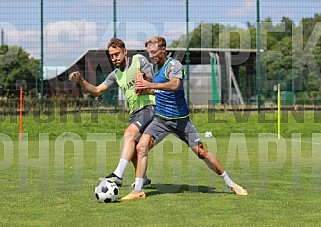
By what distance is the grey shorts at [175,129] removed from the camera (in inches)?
340

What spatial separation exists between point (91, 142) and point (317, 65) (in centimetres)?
1637

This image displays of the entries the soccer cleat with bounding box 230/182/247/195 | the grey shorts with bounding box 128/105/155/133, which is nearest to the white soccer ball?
the grey shorts with bounding box 128/105/155/133

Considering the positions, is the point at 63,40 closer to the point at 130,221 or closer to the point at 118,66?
the point at 118,66

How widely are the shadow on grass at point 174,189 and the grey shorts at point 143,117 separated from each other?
2.81 feet

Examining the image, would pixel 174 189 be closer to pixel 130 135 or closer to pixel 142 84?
pixel 130 135

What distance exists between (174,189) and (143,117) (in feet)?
3.54

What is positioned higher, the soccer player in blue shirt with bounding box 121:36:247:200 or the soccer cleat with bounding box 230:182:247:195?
the soccer player in blue shirt with bounding box 121:36:247:200

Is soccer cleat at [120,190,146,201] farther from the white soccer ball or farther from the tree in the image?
the tree

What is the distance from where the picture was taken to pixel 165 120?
866cm

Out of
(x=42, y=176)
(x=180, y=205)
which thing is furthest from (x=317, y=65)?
(x=180, y=205)

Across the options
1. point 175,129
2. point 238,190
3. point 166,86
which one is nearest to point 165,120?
point 175,129

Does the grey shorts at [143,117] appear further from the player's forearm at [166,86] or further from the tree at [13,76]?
the tree at [13,76]

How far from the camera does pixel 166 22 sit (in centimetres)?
2297

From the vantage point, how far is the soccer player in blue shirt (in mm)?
8344
